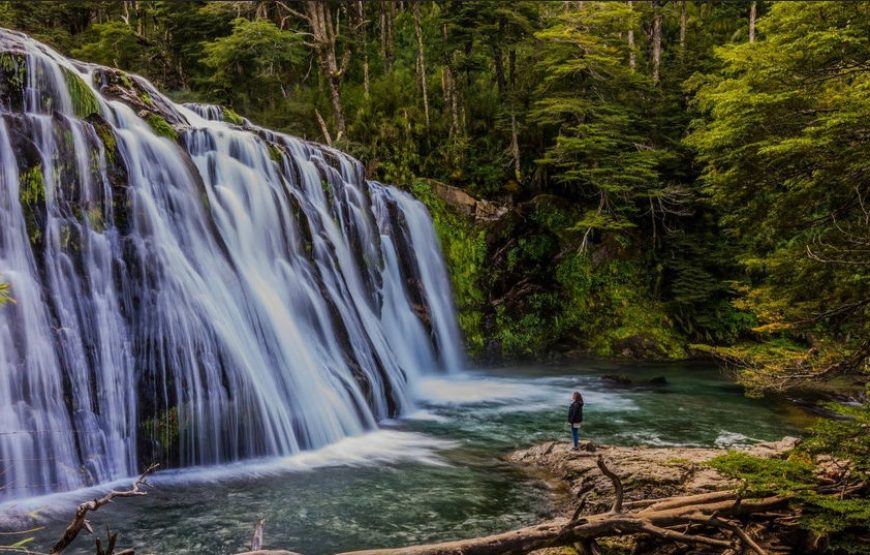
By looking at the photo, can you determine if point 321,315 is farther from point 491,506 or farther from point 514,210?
point 514,210

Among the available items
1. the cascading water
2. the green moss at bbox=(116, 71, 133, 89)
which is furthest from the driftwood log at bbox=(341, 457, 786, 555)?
the green moss at bbox=(116, 71, 133, 89)

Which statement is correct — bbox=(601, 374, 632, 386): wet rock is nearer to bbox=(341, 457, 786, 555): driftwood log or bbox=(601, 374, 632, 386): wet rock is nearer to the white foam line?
the white foam line

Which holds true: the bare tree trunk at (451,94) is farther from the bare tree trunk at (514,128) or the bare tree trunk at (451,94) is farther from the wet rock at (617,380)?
the wet rock at (617,380)

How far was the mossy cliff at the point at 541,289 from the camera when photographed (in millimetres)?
19672

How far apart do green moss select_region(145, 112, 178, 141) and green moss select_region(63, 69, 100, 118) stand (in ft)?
3.42

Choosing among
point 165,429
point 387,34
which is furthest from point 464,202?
point 165,429

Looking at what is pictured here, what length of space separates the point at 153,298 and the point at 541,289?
46.8 feet

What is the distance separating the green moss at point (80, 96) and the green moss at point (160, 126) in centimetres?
104

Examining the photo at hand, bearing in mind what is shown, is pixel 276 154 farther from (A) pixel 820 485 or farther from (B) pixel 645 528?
(A) pixel 820 485

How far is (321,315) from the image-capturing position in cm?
1194

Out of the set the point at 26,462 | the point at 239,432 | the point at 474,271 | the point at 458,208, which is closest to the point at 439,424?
the point at 239,432

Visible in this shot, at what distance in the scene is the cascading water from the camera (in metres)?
7.43

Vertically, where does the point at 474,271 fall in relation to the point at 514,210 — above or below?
below

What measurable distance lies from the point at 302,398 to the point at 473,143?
588 inches
